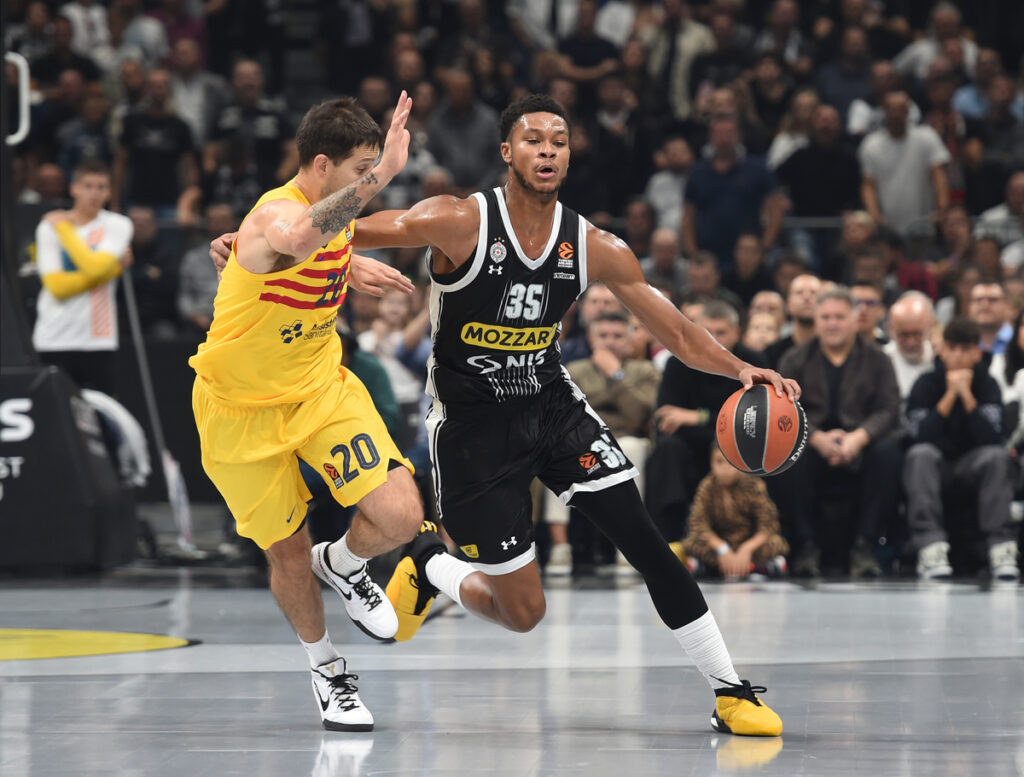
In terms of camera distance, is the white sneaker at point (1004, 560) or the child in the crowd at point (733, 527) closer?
the white sneaker at point (1004, 560)

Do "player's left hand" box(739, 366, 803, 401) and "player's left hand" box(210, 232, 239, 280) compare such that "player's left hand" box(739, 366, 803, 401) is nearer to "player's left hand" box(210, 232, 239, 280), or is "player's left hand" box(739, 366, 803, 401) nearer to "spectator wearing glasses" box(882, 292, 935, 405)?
"player's left hand" box(210, 232, 239, 280)

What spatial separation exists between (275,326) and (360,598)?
1.05 m

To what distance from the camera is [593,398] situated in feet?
33.4

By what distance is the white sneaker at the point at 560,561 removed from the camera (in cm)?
976

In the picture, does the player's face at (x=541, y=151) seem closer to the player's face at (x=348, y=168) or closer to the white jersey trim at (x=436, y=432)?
the player's face at (x=348, y=168)

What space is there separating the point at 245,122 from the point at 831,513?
664 centimetres

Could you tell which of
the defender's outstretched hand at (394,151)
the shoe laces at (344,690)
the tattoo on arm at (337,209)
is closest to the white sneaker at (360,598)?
the shoe laces at (344,690)

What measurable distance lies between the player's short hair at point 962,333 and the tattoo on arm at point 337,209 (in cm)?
611

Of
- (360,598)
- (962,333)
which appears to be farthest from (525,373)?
(962,333)

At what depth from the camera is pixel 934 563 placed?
9.47 meters

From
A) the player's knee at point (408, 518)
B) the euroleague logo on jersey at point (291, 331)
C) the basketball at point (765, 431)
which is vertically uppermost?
the euroleague logo on jersey at point (291, 331)

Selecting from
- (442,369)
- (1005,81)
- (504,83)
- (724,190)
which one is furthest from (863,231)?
(442,369)

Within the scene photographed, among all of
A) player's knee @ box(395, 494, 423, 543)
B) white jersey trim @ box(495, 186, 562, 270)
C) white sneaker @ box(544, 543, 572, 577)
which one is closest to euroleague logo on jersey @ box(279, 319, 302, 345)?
player's knee @ box(395, 494, 423, 543)

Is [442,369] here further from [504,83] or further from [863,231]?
[504,83]
